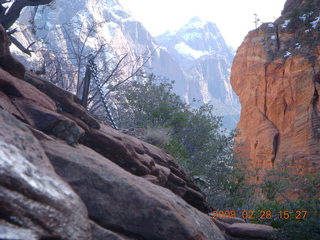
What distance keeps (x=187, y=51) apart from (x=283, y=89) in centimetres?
14324

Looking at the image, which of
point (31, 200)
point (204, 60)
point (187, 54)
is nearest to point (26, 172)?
point (31, 200)

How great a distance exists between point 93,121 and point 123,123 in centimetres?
607

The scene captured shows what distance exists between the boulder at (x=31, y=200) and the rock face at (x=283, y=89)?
53.1 feet

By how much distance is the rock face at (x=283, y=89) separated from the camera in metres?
18.7

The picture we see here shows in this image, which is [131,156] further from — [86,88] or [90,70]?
[90,70]

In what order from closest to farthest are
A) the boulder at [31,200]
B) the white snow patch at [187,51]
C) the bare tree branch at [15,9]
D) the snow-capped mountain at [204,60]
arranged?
the boulder at [31,200]
the bare tree branch at [15,9]
the snow-capped mountain at [204,60]
the white snow patch at [187,51]

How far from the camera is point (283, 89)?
20516mm

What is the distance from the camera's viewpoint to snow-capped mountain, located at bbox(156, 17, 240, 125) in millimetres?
116625

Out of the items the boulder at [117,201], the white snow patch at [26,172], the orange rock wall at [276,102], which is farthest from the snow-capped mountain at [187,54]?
the white snow patch at [26,172]

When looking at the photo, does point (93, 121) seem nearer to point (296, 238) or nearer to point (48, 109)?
point (48, 109)

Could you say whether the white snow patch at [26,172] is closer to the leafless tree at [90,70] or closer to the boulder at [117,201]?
the boulder at [117,201]

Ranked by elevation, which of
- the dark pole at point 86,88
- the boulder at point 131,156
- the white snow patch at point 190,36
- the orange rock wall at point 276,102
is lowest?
the boulder at point 131,156

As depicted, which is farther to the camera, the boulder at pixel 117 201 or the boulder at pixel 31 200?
the boulder at pixel 117 201

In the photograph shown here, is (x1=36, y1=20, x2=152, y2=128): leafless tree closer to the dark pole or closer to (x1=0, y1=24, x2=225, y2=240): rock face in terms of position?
the dark pole
